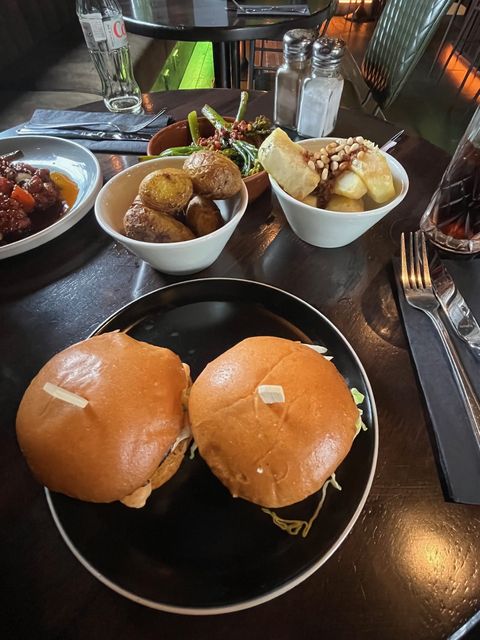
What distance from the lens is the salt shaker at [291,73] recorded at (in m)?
0.99

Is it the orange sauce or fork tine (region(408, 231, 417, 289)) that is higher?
fork tine (region(408, 231, 417, 289))

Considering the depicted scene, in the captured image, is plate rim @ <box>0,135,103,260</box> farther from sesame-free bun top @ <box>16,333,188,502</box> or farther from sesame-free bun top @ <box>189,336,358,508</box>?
sesame-free bun top @ <box>189,336,358,508</box>

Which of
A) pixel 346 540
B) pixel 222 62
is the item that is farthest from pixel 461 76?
pixel 346 540

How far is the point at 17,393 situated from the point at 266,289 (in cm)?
46

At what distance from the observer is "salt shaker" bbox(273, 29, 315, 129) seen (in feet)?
3.25

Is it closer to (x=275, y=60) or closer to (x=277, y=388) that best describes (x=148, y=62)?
(x=275, y=60)

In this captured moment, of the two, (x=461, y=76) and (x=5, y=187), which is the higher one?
(x=5, y=187)

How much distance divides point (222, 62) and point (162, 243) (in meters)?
1.80

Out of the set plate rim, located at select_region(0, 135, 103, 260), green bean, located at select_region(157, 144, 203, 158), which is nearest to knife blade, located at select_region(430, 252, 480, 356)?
green bean, located at select_region(157, 144, 203, 158)

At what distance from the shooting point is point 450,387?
59 centimetres

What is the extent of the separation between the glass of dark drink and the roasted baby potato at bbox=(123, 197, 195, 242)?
1.87ft

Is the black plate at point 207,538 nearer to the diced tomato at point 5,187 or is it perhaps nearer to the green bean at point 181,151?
the green bean at point 181,151

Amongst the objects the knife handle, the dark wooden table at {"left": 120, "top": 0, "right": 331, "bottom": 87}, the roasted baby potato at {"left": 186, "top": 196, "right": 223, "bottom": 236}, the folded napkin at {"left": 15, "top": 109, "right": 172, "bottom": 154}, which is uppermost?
the roasted baby potato at {"left": 186, "top": 196, "right": 223, "bottom": 236}

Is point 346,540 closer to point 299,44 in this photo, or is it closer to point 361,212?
point 361,212
